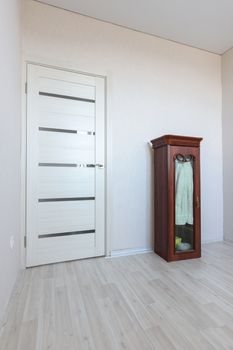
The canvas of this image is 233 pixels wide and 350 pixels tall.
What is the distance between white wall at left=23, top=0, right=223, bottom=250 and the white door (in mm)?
141

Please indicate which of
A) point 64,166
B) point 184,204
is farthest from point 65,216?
point 184,204

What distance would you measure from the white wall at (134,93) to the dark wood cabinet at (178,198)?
0.26m

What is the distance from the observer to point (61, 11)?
7.22ft

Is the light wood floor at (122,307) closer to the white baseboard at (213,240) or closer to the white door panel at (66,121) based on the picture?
the white baseboard at (213,240)

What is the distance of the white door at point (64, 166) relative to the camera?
2.07 meters

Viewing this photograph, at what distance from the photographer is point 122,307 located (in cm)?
144

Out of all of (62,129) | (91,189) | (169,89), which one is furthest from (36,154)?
(169,89)

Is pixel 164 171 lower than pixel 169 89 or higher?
lower

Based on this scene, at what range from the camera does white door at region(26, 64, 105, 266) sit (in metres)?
2.07

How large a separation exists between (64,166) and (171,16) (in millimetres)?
2108

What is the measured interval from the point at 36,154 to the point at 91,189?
0.69 meters

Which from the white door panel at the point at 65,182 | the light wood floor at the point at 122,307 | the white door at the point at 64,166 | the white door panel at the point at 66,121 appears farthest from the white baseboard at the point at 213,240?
the white door panel at the point at 66,121

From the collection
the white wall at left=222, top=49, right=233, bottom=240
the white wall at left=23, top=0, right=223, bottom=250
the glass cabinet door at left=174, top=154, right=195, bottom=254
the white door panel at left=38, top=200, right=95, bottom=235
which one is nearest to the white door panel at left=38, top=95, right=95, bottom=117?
the white wall at left=23, top=0, right=223, bottom=250

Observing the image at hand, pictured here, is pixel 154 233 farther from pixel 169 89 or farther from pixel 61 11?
pixel 61 11
